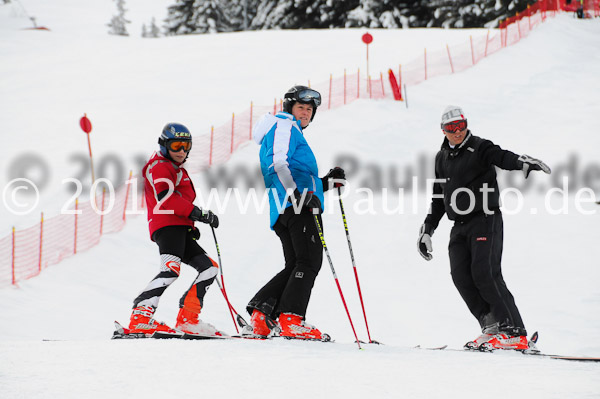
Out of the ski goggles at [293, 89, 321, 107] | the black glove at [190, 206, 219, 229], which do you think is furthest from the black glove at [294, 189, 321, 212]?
Result: the ski goggles at [293, 89, 321, 107]

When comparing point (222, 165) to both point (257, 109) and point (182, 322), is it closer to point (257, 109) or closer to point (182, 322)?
point (257, 109)

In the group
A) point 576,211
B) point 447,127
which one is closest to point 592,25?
point 576,211

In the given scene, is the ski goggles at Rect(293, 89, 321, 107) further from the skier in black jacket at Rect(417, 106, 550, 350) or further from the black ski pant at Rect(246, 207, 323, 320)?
the skier in black jacket at Rect(417, 106, 550, 350)

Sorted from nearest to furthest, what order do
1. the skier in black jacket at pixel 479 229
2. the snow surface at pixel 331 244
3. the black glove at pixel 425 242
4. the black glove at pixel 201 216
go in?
the snow surface at pixel 331 244
the black glove at pixel 201 216
the skier in black jacket at pixel 479 229
the black glove at pixel 425 242

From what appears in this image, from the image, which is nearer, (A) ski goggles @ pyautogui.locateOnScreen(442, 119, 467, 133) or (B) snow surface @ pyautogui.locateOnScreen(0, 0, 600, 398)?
(B) snow surface @ pyautogui.locateOnScreen(0, 0, 600, 398)

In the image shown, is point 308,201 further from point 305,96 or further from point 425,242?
point 425,242

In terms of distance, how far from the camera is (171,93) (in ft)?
74.5

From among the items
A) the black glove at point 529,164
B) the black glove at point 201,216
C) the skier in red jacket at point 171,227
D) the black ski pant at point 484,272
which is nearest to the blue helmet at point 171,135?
the skier in red jacket at point 171,227

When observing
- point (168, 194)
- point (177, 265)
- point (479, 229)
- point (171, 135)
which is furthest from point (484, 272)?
point (171, 135)

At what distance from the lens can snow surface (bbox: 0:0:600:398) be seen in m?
3.31

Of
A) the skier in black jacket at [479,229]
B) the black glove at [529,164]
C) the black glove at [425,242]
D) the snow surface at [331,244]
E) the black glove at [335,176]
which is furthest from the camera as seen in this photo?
the black glove at [425,242]

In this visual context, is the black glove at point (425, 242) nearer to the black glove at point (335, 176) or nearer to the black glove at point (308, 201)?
the black glove at point (335, 176)

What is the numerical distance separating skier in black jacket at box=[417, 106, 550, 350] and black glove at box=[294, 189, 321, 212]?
123 cm

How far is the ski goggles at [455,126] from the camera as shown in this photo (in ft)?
17.2
